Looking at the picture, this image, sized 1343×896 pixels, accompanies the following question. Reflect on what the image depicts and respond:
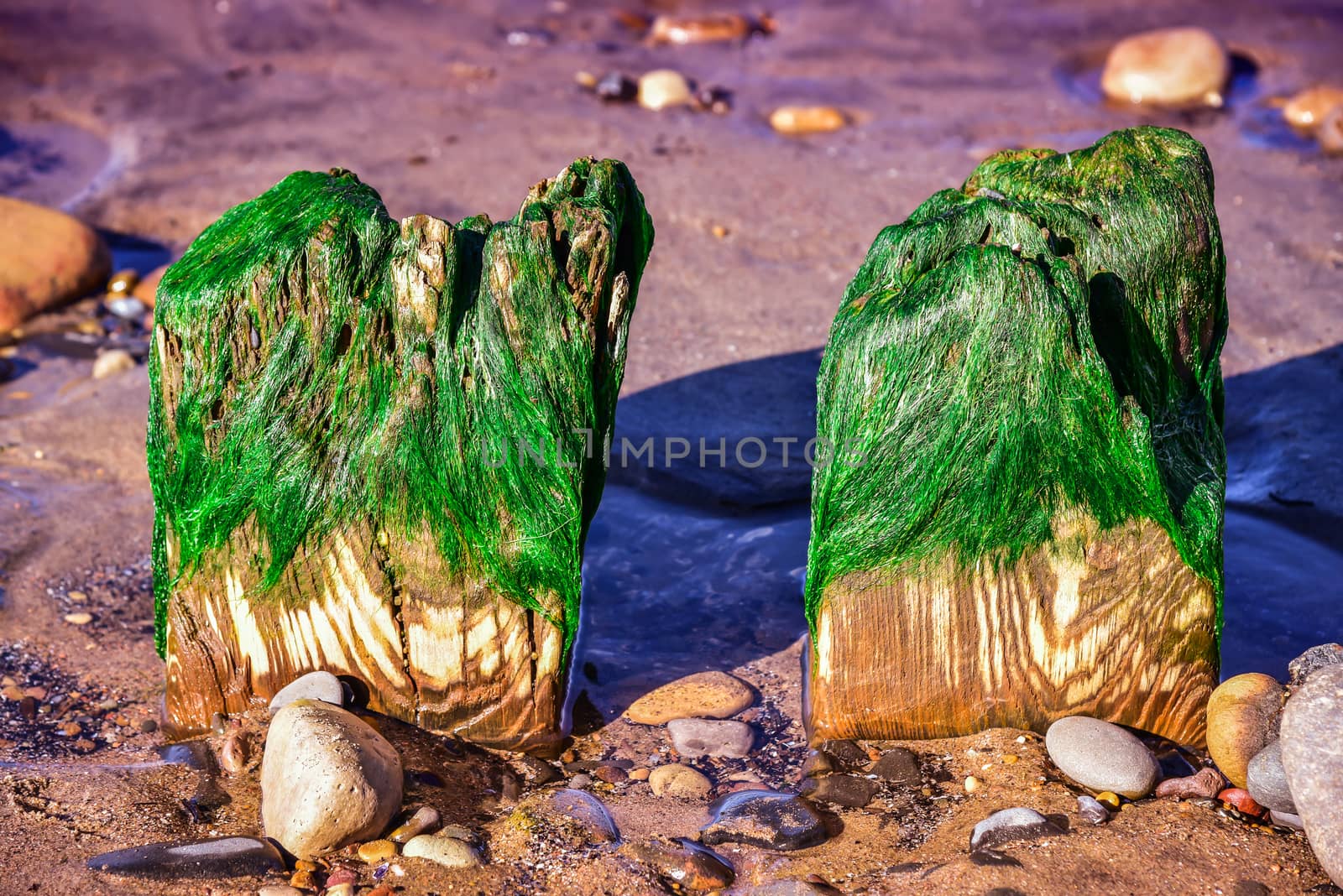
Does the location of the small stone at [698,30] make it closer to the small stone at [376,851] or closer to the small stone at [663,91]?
the small stone at [663,91]

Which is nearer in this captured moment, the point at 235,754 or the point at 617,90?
the point at 235,754

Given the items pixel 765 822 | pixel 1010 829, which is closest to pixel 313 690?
pixel 765 822

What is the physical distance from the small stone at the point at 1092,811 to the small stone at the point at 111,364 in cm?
469

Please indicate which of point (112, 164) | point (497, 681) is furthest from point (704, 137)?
point (497, 681)

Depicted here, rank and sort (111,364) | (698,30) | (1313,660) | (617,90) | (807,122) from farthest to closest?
(698,30), (617,90), (807,122), (111,364), (1313,660)

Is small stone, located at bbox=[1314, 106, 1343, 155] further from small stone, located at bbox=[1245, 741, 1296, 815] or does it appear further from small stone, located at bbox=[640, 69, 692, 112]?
small stone, located at bbox=[1245, 741, 1296, 815]

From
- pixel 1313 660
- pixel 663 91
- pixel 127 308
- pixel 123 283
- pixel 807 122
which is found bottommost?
pixel 1313 660

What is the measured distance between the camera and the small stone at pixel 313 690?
3.47 metres

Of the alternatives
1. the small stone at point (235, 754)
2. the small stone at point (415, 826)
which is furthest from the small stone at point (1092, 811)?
the small stone at point (235, 754)

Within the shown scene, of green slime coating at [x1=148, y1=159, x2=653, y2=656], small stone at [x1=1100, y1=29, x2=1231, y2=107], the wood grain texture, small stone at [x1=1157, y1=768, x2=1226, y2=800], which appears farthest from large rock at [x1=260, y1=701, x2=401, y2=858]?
small stone at [x1=1100, y1=29, x2=1231, y2=107]

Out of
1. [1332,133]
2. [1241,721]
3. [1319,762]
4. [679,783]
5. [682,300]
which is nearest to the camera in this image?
[1319,762]

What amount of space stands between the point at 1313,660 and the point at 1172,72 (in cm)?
709

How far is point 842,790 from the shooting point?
11.1 ft

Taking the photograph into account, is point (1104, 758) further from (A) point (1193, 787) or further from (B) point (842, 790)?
(B) point (842, 790)
